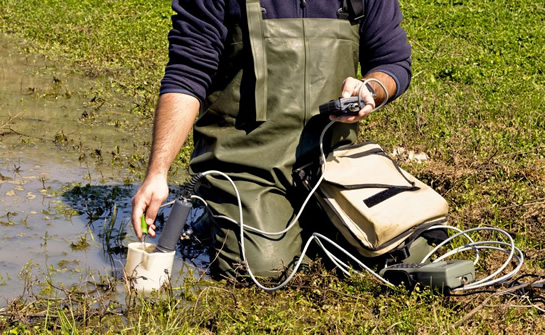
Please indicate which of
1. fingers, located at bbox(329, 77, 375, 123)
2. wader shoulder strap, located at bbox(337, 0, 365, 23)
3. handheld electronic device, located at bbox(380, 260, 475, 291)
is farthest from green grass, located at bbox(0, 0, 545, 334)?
wader shoulder strap, located at bbox(337, 0, 365, 23)

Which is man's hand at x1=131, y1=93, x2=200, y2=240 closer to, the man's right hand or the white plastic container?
the man's right hand

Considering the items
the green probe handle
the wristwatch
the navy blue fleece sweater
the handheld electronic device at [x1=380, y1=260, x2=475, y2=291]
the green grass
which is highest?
A: the navy blue fleece sweater

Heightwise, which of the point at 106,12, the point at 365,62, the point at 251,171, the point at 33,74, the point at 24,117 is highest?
the point at 365,62

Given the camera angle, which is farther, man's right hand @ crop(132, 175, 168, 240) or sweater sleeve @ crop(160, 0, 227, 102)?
sweater sleeve @ crop(160, 0, 227, 102)

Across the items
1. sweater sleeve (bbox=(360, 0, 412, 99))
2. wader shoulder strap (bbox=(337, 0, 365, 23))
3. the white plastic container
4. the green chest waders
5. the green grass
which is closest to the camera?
the green grass

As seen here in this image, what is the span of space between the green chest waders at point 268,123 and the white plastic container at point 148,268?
44 cm

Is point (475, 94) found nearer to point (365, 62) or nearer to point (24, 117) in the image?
point (365, 62)

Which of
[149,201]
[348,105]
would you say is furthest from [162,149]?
[348,105]

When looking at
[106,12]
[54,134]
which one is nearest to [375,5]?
[54,134]

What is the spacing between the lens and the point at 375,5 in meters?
4.36

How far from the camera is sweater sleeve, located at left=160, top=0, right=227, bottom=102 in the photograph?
395 centimetres

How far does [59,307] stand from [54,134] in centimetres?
285

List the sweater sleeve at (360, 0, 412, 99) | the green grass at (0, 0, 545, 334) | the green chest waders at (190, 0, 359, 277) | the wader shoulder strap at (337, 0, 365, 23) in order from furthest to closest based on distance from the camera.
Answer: the sweater sleeve at (360, 0, 412, 99) < the wader shoulder strap at (337, 0, 365, 23) < the green chest waders at (190, 0, 359, 277) < the green grass at (0, 0, 545, 334)

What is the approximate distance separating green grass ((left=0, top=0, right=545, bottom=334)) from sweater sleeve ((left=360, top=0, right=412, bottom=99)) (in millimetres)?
974
